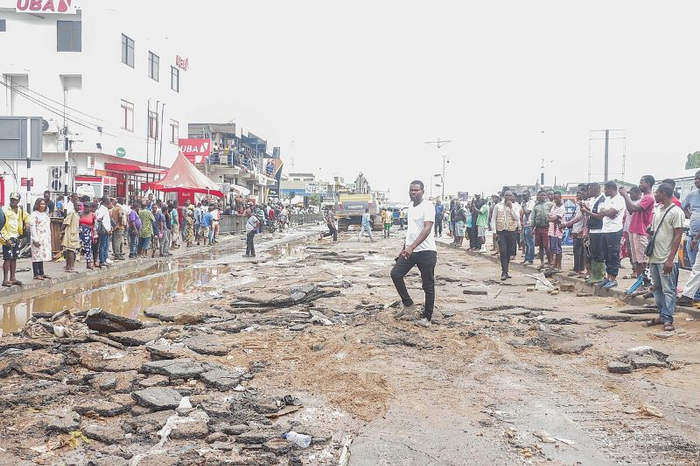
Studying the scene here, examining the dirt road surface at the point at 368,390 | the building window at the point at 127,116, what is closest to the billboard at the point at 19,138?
the dirt road surface at the point at 368,390

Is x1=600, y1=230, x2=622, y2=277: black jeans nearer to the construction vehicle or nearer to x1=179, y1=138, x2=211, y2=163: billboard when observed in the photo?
the construction vehicle

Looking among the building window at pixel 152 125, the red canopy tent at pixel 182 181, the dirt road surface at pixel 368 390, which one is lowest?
the dirt road surface at pixel 368 390

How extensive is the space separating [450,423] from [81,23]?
32.0 meters

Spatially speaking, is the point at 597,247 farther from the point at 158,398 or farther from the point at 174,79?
the point at 174,79

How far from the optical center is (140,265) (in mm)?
17812

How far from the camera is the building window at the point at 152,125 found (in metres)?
36.7

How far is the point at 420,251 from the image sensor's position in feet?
26.8

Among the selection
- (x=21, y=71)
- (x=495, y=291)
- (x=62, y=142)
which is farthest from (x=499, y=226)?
(x=21, y=71)

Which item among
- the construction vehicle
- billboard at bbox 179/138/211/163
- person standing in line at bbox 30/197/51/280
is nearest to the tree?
the construction vehicle

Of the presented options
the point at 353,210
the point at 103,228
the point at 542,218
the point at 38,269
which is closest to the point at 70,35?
the point at 353,210

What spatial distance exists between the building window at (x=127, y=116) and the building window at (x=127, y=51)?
2196mm

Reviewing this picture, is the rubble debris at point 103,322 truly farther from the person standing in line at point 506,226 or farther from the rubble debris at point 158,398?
→ the person standing in line at point 506,226

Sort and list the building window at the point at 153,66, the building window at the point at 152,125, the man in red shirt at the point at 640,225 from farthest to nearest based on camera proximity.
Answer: the building window at the point at 153,66
the building window at the point at 152,125
the man in red shirt at the point at 640,225

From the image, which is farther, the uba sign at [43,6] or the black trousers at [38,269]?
the uba sign at [43,6]
